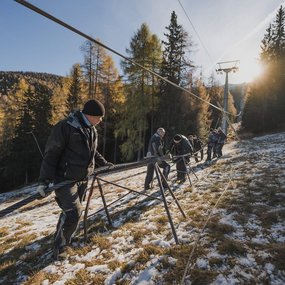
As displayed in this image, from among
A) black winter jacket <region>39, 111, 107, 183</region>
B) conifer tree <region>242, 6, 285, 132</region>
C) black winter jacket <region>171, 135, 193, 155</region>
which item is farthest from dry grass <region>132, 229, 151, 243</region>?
conifer tree <region>242, 6, 285, 132</region>

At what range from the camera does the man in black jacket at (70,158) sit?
3791mm

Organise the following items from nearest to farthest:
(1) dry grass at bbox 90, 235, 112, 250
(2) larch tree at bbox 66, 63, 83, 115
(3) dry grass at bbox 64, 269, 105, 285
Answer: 1. (3) dry grass at bbox 64, 269, 105, 285
2. (1) dry grass at bbox 90, 235, 112, 250
3. (2) larch tree at bbox 66, 63, 83, 115

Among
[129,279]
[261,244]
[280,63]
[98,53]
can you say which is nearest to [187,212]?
[261,244]

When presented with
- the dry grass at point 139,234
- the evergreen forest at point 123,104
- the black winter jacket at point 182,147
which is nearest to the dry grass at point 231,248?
the dry grass at point 139,234

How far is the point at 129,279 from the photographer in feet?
11.8

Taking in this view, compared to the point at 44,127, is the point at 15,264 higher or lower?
lower

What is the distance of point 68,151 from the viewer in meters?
3.96

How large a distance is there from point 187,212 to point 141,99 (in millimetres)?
23418

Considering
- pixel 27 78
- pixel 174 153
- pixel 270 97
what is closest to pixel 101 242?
pixel 174 153

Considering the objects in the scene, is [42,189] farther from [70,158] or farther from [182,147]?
[182,147]

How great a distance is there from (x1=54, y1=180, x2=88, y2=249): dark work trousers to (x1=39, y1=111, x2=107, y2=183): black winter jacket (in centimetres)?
22

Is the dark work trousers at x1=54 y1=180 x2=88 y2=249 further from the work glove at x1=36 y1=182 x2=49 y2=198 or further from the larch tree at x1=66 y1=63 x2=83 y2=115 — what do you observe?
the larch tree at x1=66 y1=63 x2=83 y2=115

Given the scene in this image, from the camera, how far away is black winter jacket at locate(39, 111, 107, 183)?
3781mm

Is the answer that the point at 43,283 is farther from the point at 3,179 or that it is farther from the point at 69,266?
the point at 3,179
